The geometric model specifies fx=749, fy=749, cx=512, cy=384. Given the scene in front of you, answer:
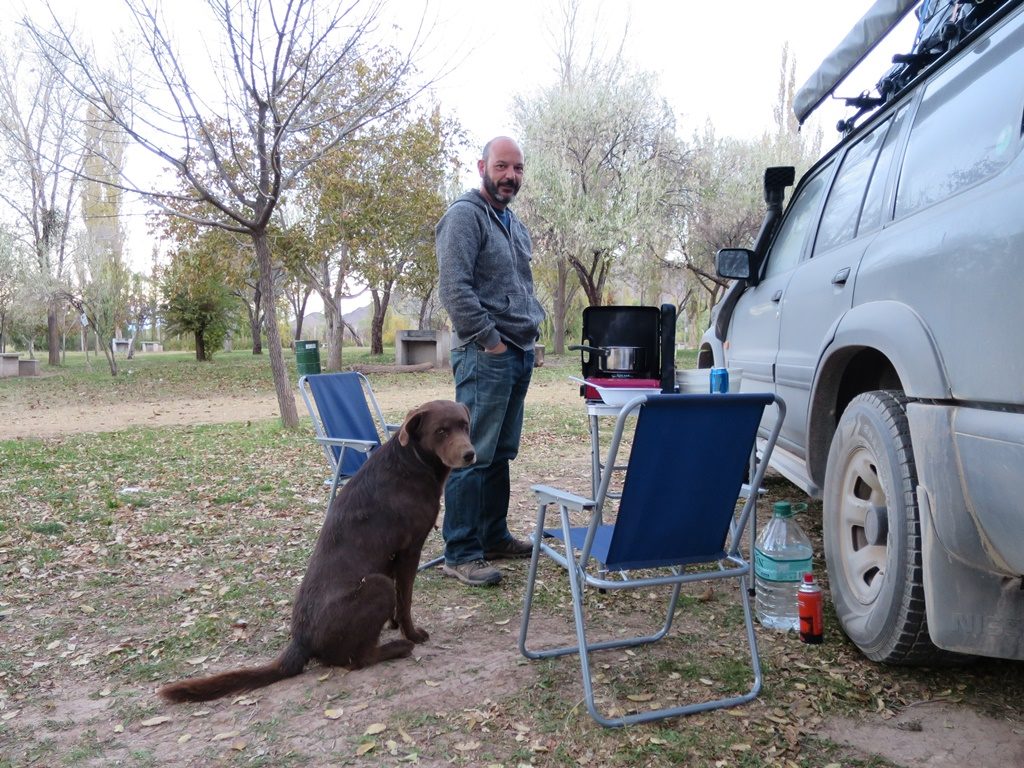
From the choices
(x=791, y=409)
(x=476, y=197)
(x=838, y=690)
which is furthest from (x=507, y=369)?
(x=838, y=690)

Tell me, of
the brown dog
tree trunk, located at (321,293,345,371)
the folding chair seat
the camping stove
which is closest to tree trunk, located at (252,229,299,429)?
the folding chair seat

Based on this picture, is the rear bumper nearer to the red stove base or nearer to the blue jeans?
the red stove base

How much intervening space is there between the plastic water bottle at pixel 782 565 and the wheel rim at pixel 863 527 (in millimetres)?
469

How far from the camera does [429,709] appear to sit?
2.66 metres

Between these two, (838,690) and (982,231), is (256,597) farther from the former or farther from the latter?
(982,231)

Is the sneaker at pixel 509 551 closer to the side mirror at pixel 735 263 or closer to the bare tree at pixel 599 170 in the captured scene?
the side mirror at pixel 735 263

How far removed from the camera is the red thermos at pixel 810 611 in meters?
3.02

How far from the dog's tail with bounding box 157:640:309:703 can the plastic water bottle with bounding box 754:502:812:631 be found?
204 cm

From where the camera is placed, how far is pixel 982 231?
81.0 inches

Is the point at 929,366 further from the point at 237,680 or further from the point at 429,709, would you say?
the point at 237,680

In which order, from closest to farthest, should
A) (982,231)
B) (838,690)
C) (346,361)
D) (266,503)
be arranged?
(982,231), (838,690), (266,503), (346,361)

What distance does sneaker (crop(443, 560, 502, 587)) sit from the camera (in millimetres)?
3910

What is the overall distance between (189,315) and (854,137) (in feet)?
95.4

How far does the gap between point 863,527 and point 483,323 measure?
1.95m
